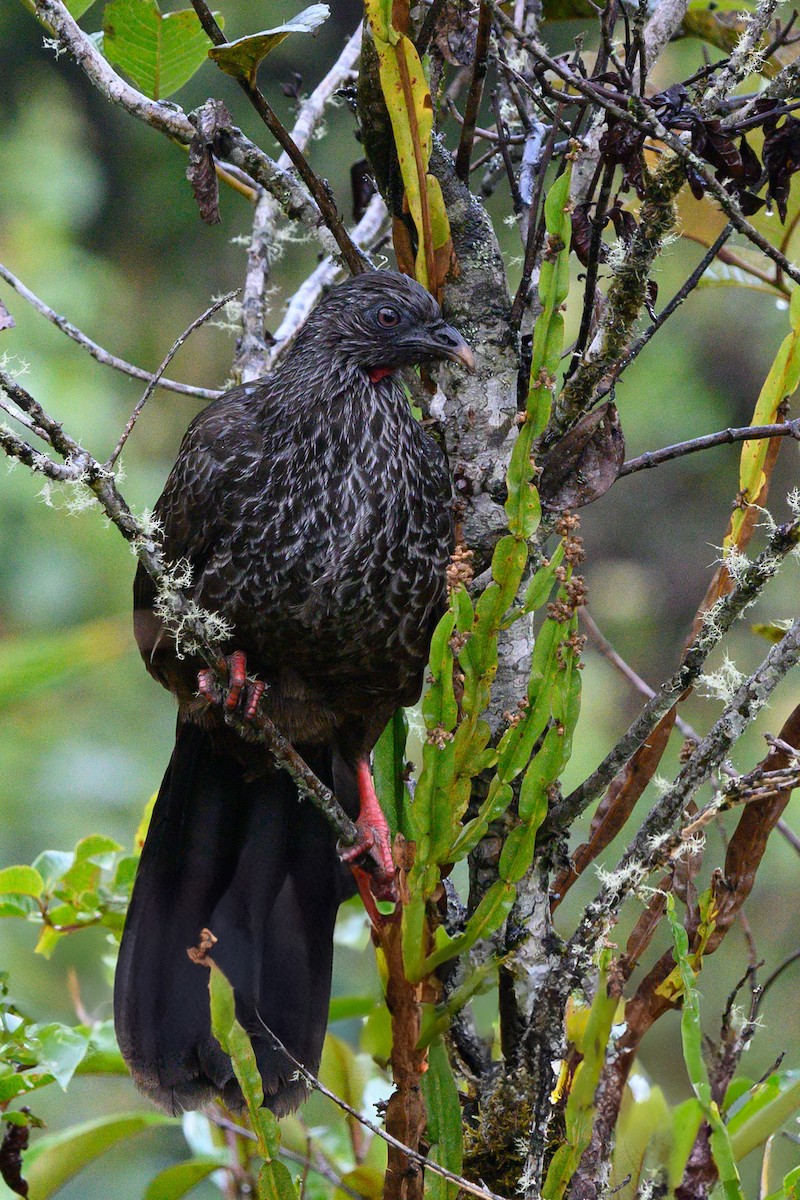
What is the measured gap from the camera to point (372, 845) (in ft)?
7.44

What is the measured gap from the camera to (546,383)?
4.89 ft

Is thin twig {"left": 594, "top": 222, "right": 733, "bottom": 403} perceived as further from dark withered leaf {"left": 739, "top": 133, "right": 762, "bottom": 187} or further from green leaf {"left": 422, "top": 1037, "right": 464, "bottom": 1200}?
green leaf {"left": 422, "top": 1037, "right": 464, "bottom": 1200}

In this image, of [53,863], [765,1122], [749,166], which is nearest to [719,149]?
[749,166]

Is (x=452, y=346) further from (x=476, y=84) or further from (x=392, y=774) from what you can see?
(x=392, y=774)

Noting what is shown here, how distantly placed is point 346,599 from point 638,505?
5.13 metres

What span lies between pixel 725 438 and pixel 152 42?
1.33 metres

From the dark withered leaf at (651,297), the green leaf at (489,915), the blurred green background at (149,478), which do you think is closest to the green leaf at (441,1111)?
the green leaf at (489,915)

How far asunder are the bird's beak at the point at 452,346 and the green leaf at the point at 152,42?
2.41 feet

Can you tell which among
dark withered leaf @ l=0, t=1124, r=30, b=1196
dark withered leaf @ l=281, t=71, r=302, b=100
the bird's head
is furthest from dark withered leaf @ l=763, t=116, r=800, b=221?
dark withered leaf @ l=0, t=1124, r=30, b=1196

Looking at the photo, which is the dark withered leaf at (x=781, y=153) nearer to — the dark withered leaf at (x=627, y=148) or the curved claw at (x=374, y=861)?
the dark withered leaf at (x=627, y=148)

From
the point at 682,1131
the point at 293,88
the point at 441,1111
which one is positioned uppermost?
the point at 293,88

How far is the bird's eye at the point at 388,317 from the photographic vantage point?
2.33m

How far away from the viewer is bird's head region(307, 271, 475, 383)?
2.05m

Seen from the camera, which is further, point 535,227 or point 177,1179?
point 177,1179
